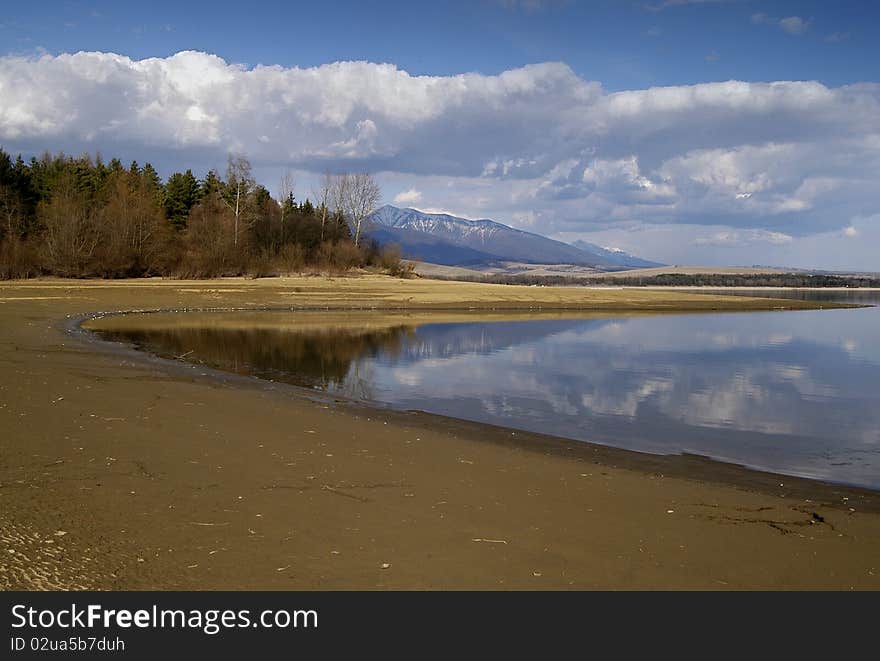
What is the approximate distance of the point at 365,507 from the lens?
6.68m

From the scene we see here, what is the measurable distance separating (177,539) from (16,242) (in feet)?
201

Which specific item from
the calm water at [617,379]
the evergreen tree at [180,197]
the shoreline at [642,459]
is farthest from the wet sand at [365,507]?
the evergreen tree at [180,197]

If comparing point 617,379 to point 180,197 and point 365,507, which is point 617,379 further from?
point 180,197

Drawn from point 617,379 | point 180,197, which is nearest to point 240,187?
point 180,197

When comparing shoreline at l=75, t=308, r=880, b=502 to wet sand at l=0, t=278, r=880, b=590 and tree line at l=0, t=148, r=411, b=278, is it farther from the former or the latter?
tree line at l=0, t=148, r=411, b=278

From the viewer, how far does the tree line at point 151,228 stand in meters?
59.1

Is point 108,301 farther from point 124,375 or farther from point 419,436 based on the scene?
point 419,436

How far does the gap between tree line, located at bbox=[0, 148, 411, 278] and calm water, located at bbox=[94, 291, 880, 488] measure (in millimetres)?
32913

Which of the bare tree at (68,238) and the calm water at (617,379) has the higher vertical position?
the bare tree at (68,238)

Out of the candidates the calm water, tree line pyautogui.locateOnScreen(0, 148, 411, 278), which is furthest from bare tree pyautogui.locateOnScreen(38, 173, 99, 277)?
the calm water

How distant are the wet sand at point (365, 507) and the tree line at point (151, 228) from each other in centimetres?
5264

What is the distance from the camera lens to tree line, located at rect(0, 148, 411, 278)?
194ft

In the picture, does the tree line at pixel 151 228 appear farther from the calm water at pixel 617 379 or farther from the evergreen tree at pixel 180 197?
the calm water at pixel 617 379
